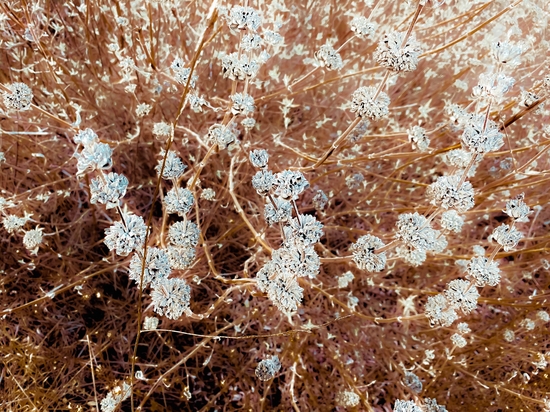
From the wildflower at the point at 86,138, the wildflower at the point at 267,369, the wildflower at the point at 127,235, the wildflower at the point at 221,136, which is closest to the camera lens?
the wildflower at the point at 86,138

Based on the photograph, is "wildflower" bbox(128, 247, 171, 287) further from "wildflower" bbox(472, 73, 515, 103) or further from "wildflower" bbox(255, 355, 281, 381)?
"wildflower" bbox(472, 73, 515, 103)

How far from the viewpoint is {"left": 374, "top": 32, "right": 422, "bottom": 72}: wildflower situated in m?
0.77

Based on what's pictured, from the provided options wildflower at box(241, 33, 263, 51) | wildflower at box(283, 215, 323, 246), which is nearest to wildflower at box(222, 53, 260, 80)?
wildflower at box(241, 33, 263, 51)

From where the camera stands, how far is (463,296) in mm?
879

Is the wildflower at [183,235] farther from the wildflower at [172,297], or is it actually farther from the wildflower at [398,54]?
the wildflower at [398,54]

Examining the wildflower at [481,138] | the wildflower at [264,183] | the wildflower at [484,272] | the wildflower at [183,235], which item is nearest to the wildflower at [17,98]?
the wildflower at [183,235]

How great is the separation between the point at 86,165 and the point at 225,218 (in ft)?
2.59

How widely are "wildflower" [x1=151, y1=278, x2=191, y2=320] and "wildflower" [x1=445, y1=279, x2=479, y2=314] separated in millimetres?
521

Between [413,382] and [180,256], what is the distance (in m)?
0.69

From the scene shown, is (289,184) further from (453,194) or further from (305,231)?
(453,194)

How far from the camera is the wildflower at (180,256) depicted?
839mm

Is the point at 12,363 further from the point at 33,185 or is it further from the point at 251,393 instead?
the point at 251,393

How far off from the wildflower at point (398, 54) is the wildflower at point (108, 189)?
489 mm

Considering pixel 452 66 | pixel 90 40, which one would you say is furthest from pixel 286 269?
pixel 452 66
